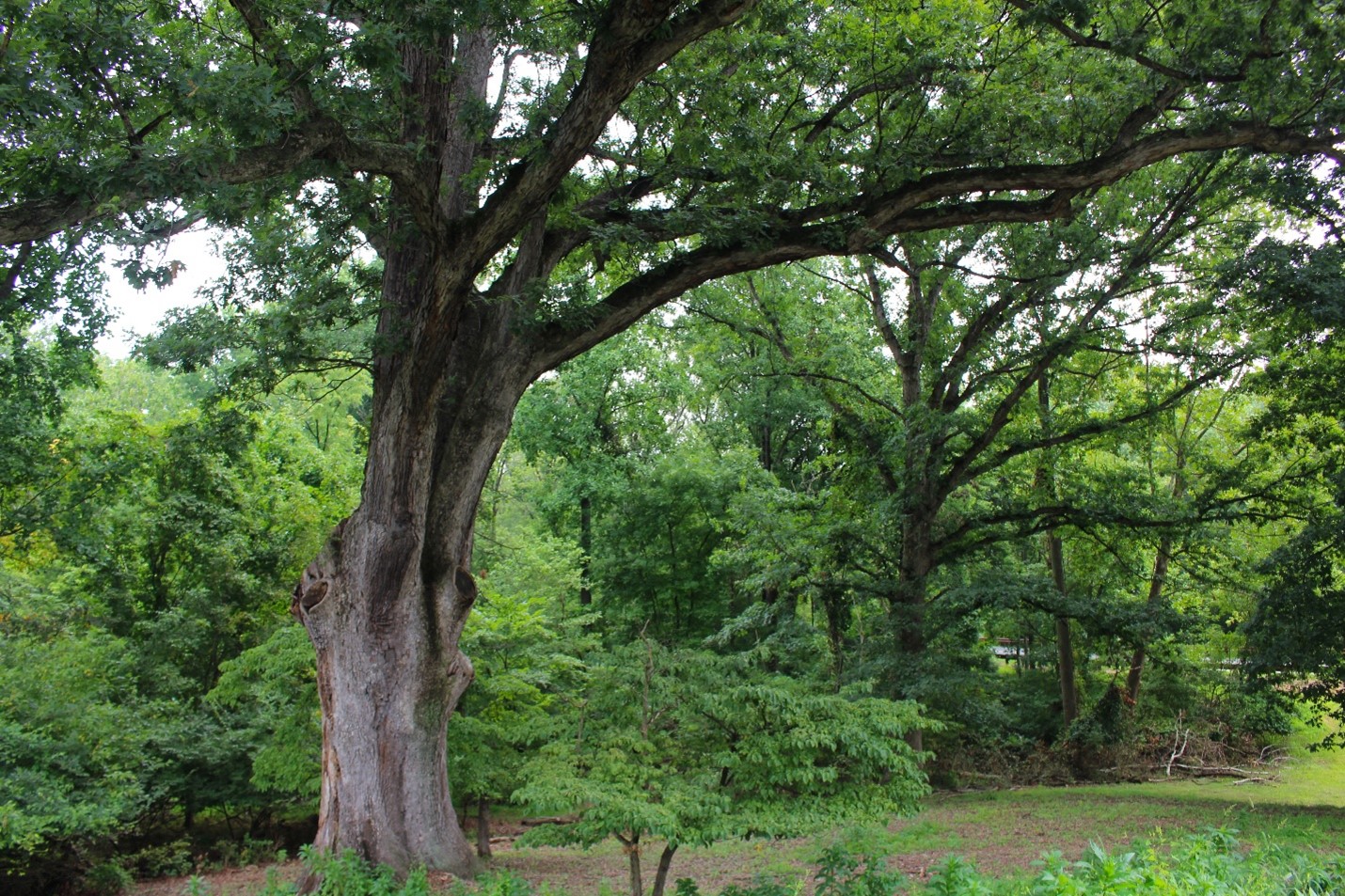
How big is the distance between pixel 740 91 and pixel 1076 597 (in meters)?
9.89

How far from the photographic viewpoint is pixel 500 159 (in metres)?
7.43

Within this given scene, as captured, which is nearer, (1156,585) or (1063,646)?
(1156,585)

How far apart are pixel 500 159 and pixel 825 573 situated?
32.6 feet

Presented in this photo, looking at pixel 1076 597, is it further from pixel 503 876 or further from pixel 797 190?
pixel 503 876

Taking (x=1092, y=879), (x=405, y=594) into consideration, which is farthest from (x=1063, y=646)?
(x=1092, y=879)

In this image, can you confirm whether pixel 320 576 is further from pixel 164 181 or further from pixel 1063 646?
pixel 1063 646

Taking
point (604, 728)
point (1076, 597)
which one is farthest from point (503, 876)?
point (1076, 597)

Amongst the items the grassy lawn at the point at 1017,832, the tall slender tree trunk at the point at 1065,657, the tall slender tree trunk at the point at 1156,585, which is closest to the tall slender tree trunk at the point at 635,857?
the grassy lawn at the point at 1017,832

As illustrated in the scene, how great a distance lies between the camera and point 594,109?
18.8 feet

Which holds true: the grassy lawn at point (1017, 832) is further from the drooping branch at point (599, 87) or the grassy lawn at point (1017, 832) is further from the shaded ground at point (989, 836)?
the drooping branch at point (599, 87)

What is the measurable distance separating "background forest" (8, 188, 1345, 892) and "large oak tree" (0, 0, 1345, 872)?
110cm

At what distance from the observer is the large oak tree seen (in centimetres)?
548

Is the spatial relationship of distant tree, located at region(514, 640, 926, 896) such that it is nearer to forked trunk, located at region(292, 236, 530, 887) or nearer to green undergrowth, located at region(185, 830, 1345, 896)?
green undergrowth, located at region(185, 830, 1345, 896)

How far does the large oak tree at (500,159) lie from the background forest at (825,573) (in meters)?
1.10
